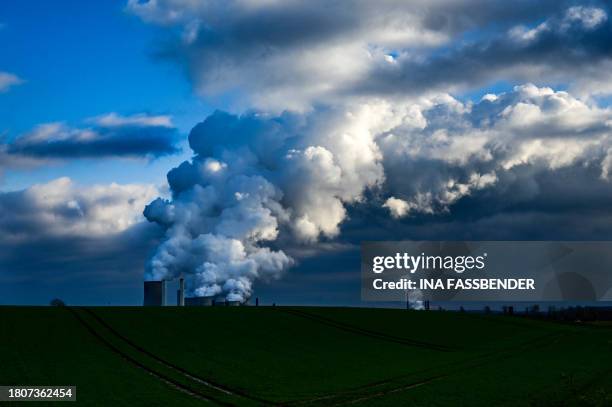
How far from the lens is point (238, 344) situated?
86.7 m

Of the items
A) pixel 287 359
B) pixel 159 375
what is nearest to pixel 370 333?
pixel 287 359

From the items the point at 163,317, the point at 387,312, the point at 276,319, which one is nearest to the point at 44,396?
the point at 163,317

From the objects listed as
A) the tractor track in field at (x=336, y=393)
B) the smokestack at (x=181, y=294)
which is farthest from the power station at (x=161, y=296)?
the tractor track in field at (x=336, y=393)

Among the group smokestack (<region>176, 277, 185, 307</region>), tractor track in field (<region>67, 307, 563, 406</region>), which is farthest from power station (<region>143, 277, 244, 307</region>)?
tractor track in field (<region>67, 307, 563, 406</region>)

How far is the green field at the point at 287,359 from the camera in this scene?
4956 cm

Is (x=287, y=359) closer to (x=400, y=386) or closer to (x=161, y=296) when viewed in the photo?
(x=400, y=386)

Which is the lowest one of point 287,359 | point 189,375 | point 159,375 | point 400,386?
point 400,386

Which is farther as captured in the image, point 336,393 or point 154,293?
point 154,293

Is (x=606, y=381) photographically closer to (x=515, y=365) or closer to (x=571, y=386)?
(x=571, y=386)

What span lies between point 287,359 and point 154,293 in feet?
377

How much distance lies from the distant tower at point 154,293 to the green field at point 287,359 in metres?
53.4

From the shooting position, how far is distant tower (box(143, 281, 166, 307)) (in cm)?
18212

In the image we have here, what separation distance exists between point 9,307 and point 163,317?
2803 cm

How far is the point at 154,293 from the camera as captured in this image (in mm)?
183250
